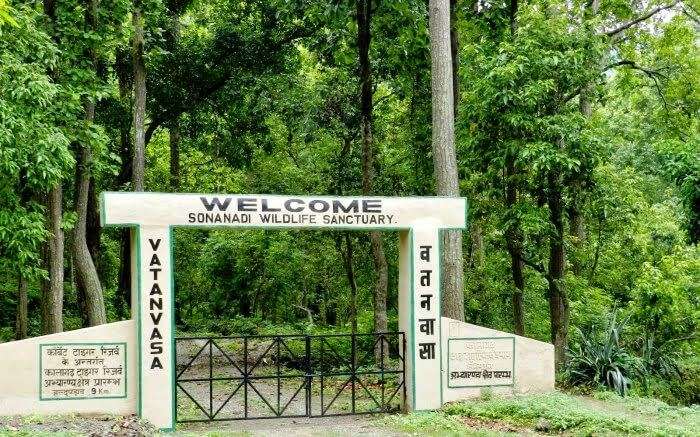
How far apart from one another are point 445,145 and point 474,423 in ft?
17.1

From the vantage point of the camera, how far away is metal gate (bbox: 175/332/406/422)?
1110 cm

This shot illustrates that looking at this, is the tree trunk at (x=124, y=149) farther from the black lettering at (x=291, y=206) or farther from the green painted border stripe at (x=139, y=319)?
the black lettering at (x=291, y=206)

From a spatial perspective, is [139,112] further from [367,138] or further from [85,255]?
[367,138]

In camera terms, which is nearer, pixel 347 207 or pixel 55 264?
pixel 347 207

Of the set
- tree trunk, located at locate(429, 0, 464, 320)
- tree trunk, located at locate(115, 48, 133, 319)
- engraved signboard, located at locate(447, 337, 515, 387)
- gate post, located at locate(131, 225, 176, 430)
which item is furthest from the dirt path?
tree trunk, located at locate(115, 48, 133, 319)

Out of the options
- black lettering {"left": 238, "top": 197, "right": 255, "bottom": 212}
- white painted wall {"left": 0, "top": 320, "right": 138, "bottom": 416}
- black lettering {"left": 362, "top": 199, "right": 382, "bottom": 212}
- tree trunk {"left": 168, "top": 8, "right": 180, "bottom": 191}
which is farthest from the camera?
tree trunk {"left": 168, "top": 8, "right": 180, "bottom": 191}

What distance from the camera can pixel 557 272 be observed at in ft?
49.6

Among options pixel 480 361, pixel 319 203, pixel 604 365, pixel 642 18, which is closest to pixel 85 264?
pixel 319 203

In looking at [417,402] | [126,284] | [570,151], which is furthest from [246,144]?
[417,402]

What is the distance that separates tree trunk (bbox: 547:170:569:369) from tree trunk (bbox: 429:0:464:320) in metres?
2.14

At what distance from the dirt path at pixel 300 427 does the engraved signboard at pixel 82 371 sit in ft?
3.90

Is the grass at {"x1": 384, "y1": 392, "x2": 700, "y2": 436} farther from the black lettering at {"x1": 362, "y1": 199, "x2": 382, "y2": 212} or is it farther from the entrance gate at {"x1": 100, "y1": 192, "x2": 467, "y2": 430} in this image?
the black lettering at {"x1": 362, "y1": 199, "x2": 382, "y2": 212}

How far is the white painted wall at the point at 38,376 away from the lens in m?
9.96

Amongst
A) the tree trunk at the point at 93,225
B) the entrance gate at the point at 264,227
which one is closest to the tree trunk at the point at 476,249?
the entrance gate at the point at 264,227
